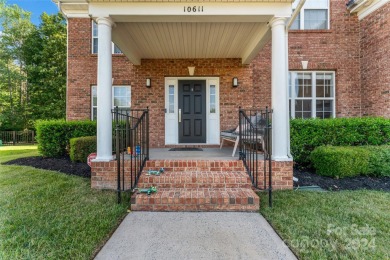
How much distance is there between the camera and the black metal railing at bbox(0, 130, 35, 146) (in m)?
13.4

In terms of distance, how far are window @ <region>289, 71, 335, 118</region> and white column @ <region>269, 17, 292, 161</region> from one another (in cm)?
350

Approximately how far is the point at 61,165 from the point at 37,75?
1352 cm

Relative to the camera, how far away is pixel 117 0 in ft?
12.0

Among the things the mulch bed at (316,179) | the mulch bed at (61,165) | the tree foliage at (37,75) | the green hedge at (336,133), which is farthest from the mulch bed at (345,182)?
the tree foliage at (37,75)

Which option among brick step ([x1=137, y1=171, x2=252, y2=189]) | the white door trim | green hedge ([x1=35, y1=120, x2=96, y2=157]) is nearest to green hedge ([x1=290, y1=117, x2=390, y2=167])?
the white door trim

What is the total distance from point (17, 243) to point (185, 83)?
5358 mm

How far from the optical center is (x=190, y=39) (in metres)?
5.18

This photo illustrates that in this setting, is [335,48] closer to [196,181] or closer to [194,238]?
[196,181]

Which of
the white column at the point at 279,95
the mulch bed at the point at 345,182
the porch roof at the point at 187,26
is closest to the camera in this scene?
the porch roof at the point at 187,26

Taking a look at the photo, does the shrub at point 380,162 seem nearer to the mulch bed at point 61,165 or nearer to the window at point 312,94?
the window at point 312,94

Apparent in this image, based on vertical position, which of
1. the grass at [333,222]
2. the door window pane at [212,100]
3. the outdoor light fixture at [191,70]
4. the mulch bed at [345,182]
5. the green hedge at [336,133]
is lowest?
the grass at [333,222]

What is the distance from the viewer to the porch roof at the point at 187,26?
3695 millimetres

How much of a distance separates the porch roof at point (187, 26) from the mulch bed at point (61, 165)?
9.41ft

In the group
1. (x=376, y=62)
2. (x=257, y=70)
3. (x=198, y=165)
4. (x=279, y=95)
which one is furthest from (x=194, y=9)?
(x=376, y=62)
